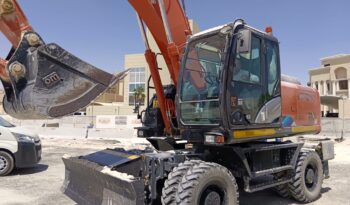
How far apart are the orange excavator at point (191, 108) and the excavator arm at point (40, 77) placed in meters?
0.01

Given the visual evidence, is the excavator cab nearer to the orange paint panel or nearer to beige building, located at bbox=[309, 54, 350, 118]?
the orange paint panel

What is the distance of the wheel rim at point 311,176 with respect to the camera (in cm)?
701

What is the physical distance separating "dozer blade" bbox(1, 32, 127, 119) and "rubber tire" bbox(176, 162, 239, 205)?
1784mm

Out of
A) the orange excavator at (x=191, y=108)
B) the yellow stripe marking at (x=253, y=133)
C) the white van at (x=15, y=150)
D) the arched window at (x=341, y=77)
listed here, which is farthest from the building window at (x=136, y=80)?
the yellow stripe marking at (x=253, y=133)

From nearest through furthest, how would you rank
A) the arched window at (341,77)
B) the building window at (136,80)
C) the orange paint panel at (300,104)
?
the orange paint panel at (300,104), the building window at (136,80), the arched window at (341,77)

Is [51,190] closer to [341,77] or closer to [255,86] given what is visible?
[255,86]

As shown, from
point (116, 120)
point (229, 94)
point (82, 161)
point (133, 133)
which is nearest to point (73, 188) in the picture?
point (82, 161)

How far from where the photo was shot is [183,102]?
5.75m

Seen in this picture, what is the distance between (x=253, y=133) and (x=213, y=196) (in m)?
1.25

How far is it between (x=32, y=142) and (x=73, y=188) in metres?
4.45

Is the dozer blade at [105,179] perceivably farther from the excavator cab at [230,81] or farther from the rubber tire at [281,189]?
the rubber tire at [281,189]

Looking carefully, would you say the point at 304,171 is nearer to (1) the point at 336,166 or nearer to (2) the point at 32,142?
(1) the point at 336,166

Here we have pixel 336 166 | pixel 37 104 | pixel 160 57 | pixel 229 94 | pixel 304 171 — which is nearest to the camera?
pixel 37 104

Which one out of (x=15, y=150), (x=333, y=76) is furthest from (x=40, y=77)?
(x=333, y=76)
